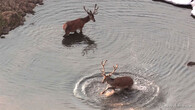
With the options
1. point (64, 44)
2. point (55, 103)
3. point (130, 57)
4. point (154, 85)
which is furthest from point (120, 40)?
point (55, 103)

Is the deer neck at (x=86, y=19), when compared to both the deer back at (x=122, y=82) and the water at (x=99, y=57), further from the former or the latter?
the deer back at (x=122, y=82)

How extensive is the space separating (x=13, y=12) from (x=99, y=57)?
5638 millimetres

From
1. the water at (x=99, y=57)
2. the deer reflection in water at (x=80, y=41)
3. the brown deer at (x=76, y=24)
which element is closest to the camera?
the water at (x=99, y=57)

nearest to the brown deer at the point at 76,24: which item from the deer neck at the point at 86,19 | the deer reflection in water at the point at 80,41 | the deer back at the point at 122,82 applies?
the deer neck at the point at 86,19

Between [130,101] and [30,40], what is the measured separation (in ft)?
18.6

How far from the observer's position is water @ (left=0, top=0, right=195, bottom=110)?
1045cm

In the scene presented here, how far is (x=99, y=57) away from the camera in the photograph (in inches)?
500

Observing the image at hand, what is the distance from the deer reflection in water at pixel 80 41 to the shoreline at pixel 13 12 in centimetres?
257

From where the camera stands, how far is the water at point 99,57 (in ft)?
34.3

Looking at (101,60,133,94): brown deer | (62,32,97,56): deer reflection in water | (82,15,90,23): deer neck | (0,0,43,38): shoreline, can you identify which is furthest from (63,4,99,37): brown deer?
(101,60,133,94): brown deer

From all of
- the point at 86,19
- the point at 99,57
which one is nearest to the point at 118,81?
the point at 99,57

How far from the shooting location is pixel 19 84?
11172mm

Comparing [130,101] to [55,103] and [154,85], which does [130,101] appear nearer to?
[154,85]

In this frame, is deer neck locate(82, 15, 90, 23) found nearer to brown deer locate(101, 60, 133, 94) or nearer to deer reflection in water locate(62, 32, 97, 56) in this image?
deer reflection in water locate(62, 32, 97, 56)
